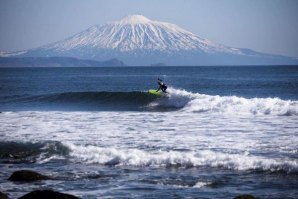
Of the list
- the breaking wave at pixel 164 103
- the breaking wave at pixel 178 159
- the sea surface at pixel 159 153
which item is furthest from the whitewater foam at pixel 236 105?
the breaking wave at pixel 178 159

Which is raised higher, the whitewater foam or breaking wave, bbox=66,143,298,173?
the whitewater foam

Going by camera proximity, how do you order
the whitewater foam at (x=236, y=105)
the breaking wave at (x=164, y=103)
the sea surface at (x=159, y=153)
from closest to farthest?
1. the sea surface at (x=159, y=153)
2. the whitewater foam at (x=236, y=105)
3. the breaking wave at (x=164, y=103)

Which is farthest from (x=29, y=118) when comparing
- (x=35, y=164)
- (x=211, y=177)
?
(x=211, y=177)

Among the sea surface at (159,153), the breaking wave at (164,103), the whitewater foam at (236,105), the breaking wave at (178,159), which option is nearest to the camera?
the sea surface at (159,153)

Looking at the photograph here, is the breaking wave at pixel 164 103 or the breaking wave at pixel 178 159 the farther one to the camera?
the breaking wave at pixel 164 103

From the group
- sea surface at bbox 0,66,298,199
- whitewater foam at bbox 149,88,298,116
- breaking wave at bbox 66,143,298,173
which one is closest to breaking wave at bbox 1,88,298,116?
whitewater foam at bbox 149,88,298,116

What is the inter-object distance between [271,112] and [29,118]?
16.1 metres

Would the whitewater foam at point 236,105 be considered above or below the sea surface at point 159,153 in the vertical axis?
above

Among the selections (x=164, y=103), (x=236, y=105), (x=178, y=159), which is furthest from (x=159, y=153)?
(x=164, y=103)

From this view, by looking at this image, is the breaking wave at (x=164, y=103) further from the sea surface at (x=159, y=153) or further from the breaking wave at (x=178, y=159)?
the breaking wave at (x=178, y=159)

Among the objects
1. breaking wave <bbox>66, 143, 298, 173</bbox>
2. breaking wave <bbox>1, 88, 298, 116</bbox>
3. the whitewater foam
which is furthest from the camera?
breaking wave <bbox>1, 88, 298, 116</bbox>

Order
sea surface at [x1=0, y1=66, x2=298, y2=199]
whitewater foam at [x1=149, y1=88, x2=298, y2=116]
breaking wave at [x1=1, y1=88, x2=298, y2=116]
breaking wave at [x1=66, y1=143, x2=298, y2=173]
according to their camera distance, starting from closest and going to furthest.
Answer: sea surface at [x1=0, y1=66, x2=298, y2=199] < breaking wave at [x1=66, y1=143, x2=298, y2=173] < whitewater foam at [x1=149, y1=88, x2=298, y2=116] < breaking wave at [x1=1, y1=88, x2=298, y2=116]

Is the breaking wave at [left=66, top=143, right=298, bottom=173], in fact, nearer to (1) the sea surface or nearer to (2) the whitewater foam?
(1) the sea surface

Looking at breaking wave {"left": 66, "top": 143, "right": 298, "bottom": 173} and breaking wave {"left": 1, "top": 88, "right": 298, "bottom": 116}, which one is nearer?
breaking wave {"left": 66, "top": 143, "right": 298, "bottom": 173}
